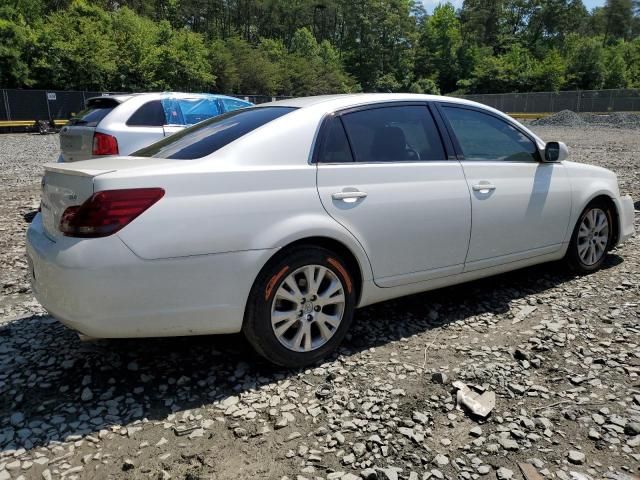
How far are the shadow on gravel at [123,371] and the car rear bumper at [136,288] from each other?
1.38 feet

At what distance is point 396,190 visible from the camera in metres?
3.51

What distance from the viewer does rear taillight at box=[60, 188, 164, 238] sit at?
8.76 ft

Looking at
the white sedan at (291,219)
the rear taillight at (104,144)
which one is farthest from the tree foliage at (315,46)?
the white sedan at (291,219)

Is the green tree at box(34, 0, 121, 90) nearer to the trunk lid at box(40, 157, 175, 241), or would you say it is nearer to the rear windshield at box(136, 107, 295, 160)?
the rear windshield at box(136, 107, 295, 160)

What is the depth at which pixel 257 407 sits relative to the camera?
291cm

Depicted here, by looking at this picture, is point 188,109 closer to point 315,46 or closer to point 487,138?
point 487,138

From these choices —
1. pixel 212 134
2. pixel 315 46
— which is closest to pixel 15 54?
pixel 212 134

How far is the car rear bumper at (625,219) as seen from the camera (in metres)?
5.14

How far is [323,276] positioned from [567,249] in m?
2.73

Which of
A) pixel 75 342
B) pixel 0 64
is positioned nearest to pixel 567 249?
pixel 75 342

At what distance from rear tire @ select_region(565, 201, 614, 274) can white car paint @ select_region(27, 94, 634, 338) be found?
1100mm

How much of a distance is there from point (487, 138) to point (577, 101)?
5376cm

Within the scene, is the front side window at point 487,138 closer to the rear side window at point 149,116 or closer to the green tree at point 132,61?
the rear side window at point 149,116

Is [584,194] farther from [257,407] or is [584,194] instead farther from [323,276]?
[257,407]
